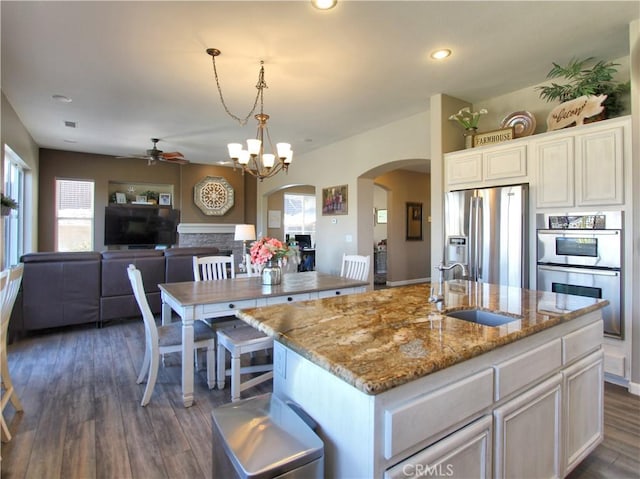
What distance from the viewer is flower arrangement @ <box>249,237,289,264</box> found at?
123 inches

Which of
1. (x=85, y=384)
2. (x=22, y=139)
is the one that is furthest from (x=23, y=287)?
(x=22, y=139)

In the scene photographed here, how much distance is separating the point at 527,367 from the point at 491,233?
7.57 ft

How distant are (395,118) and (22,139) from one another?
18.3ft

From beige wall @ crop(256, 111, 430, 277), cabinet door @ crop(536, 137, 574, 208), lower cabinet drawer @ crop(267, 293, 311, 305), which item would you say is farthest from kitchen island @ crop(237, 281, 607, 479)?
beige wall @ crop(256, 111, 430, 277)

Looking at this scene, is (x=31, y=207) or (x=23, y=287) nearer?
(x=23, y=287)

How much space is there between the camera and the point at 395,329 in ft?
4.59

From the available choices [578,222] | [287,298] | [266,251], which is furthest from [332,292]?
[578,222]

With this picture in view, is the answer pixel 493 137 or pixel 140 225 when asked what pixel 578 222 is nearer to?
pixel 493 137

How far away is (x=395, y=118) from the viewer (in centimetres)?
488

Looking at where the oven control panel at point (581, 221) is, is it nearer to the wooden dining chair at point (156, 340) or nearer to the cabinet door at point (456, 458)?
the cabinet door at point (456, 458)

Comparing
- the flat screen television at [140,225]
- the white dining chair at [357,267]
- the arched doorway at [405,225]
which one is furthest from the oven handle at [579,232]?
the flat screen television at [140,225]

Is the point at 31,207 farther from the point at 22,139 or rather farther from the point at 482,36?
the point at 482,36

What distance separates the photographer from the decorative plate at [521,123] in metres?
3.55

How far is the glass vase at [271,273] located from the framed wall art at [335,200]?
2.94 m
